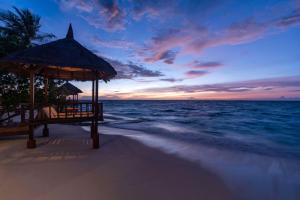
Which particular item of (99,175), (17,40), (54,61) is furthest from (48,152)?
(17,40)

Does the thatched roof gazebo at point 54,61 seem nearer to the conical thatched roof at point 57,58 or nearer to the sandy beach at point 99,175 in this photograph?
the conical thatched roof at point 57,58

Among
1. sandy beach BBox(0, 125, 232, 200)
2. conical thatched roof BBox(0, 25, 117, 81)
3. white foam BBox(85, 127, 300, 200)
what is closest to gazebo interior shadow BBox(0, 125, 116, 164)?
sandy beach BBox(0, 125, 232, 200)

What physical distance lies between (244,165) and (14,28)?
1490cm

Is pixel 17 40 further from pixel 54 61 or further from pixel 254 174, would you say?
pixel 254 174

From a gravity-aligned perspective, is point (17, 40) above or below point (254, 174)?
above

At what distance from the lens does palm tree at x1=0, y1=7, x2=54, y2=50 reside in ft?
40.1

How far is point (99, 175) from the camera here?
5070 millimetres

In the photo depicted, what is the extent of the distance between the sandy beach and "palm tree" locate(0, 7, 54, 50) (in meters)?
8.12

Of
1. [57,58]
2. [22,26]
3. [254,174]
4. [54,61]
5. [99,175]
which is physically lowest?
[254,174]

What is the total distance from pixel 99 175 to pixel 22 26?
41.2 feet

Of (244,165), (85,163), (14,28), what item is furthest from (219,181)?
(14,28)

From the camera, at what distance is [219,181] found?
513cm

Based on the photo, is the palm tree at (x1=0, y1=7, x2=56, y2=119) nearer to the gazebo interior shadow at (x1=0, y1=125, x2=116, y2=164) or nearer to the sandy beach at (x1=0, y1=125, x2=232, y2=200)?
the gazebo interior shadow at (x1=0, y1=125, x2=116, y2=164)

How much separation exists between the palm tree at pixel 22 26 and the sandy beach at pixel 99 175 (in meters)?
8.12
